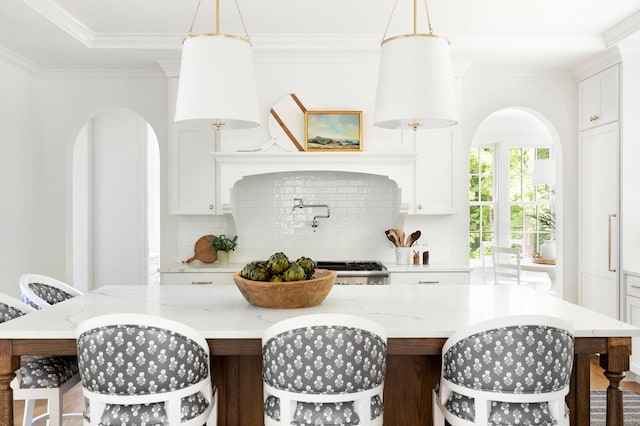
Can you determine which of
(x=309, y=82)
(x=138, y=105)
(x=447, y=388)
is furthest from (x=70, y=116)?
(x=447, y=388)

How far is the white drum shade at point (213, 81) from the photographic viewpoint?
96.3 inches

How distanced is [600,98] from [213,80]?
12.5 feet

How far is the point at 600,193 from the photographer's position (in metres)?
4.93

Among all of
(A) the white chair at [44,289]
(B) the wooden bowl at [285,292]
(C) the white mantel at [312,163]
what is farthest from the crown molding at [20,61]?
(B) the wooden bowl at [285,292]

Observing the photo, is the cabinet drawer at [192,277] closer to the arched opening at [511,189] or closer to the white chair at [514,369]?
the white chair at [514,369]

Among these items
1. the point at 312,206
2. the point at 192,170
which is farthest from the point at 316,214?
the point at 192,170

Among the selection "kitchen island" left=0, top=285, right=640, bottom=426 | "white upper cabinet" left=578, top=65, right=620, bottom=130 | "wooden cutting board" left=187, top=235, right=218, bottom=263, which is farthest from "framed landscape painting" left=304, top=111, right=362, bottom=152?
"white upper cabinet" left=578, top=65, right=620, bottom=130

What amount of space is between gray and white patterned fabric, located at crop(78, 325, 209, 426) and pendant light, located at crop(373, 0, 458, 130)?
1.30 m

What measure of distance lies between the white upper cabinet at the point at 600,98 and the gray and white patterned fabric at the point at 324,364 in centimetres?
368

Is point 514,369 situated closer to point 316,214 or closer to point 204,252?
point 316,214

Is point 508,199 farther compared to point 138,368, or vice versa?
point 508,199

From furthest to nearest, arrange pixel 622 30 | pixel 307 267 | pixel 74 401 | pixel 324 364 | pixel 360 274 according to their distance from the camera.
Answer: pixel 360 274 → pixel 622 30 → pixel 74 401 → pixel 307 267 → pixel 324 364

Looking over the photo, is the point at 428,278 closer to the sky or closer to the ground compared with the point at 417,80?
closer to the ground

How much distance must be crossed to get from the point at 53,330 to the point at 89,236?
498 centimetres
